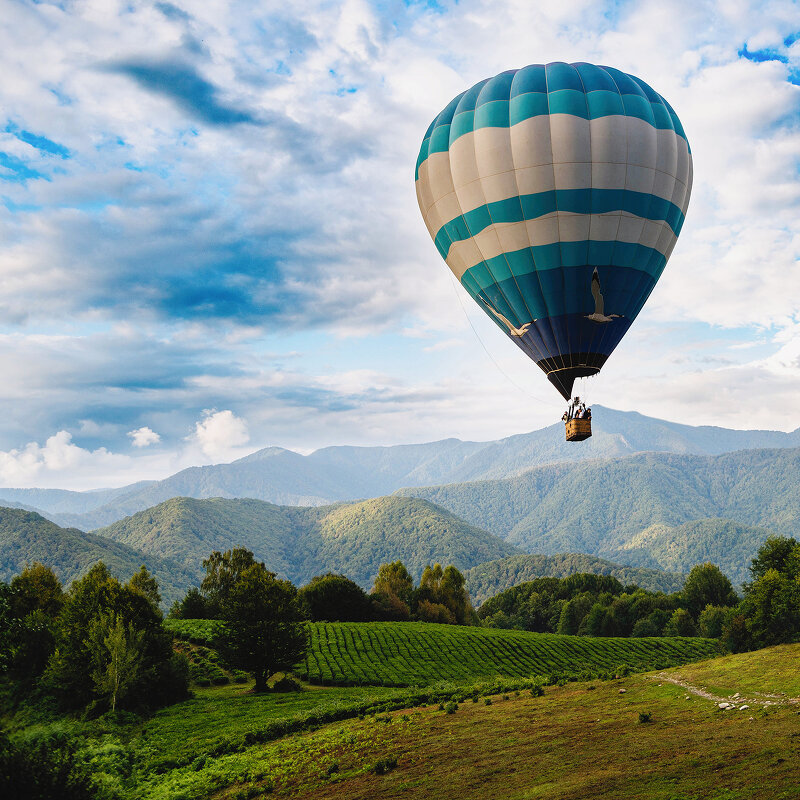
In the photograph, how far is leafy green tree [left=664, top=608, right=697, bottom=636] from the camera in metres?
92.5

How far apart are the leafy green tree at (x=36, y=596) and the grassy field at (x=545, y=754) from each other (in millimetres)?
35040

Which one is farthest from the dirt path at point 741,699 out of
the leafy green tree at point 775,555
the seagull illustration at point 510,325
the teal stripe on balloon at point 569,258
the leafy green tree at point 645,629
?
the leafy green tree at point 645,629

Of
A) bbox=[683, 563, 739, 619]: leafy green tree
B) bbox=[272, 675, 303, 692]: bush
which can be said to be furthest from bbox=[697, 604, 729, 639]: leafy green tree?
bbox=[272, 675, 303, 692]: bush

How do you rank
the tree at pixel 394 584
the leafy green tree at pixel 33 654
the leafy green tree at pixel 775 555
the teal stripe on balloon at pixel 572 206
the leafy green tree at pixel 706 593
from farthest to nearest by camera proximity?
the leafy green tree at pixel 706 593 < the tree at pixel 394 584 < the leafy green tree at pixel 775 555 < the leafy green tree at pixel 33 654 < the teal stripe on balloon at pixel 572 206

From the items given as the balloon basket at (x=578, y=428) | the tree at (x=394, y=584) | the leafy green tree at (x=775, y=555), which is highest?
the balloon basket at (x=578, y=428)

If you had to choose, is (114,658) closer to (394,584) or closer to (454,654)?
(454,654)

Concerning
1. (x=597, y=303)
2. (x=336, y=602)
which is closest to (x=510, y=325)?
(x=597, y=303)

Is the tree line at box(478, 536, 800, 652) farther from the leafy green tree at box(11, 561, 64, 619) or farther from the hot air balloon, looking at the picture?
the leafy green tree at box(11, 561, 64, 619)

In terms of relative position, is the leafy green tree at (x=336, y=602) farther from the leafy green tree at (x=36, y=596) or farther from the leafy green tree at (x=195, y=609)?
the leafy green tree at (x=36, y=596)

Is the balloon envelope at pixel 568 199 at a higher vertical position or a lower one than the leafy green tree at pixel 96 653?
higher

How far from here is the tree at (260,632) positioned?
41.3 meters

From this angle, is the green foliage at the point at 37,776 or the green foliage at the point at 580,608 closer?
the green foliage at the point at 37,776

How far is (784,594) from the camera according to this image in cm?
4978

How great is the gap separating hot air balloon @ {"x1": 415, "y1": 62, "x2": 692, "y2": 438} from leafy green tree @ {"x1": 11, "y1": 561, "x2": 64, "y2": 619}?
1804 inches
